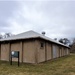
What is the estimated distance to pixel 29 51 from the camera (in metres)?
15.4

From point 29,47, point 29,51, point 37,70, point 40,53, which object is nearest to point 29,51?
point 29,51

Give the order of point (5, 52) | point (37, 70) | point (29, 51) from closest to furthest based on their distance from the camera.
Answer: point (37, 70) → point (29, 51) → point (5, 52)

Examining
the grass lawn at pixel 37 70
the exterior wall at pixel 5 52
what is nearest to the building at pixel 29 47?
the exterior wall at pixel 5 52

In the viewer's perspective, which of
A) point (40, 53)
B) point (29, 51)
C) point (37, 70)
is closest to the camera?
point (37, 70)

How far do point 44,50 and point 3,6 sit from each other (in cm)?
707

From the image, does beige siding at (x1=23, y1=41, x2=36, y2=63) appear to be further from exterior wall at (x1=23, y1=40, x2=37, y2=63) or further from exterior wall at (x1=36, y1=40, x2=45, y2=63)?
exterior wall at (x1=36, y1=40, x2=45, y2=63)

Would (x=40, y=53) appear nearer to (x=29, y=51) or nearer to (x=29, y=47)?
(x=29, y=51)

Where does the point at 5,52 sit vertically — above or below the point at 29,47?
below

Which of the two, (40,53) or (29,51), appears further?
(40,53)

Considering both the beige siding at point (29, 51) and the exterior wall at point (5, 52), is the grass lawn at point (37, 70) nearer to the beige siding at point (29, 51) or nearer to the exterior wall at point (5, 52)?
the beige siding at point (29, 51)

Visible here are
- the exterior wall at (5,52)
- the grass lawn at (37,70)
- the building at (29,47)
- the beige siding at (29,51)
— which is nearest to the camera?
the grass lawn at (37,70)

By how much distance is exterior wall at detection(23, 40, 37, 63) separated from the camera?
15.0m

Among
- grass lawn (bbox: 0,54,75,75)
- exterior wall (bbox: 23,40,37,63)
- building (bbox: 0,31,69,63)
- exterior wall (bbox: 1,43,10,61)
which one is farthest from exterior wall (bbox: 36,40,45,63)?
exterior wall (bbox: 1,43,10,61)

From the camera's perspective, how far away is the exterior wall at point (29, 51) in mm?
15039
